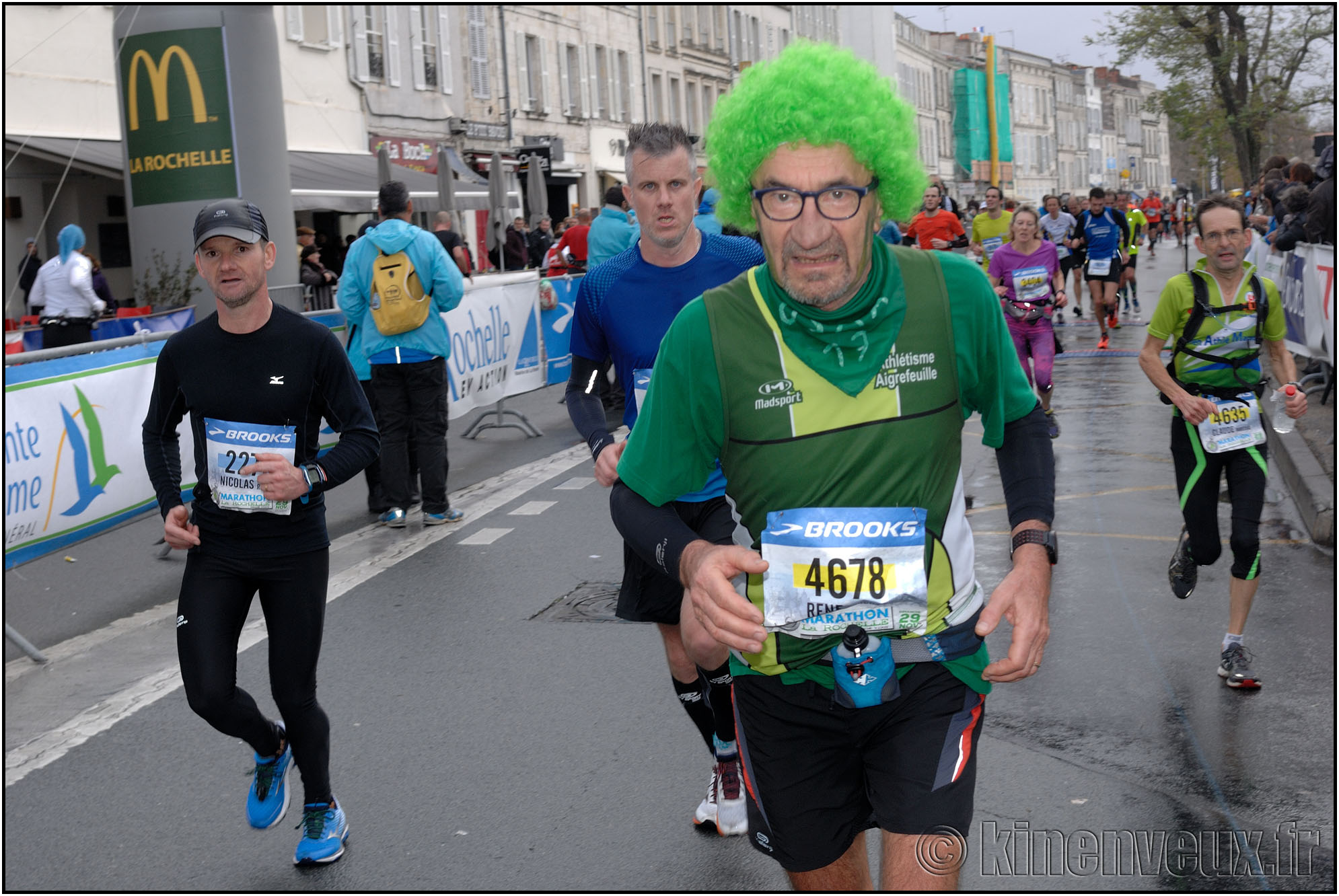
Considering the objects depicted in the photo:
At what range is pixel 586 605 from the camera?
7.26 m

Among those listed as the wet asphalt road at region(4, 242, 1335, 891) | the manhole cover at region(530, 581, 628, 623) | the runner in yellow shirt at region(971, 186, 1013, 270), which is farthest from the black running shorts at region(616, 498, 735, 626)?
the runner in yellow shirt at region(971, 186, 1013, 270)

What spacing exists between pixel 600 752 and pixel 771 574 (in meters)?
2.63

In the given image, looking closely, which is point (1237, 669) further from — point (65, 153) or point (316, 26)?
point (316, 26)

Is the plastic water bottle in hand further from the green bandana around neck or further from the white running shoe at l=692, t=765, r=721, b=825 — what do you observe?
the green bandana around neck

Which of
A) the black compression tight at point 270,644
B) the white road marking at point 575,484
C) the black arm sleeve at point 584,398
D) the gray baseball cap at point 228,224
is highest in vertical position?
the gray baseball cap at point 228,224

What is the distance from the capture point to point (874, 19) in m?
78.9

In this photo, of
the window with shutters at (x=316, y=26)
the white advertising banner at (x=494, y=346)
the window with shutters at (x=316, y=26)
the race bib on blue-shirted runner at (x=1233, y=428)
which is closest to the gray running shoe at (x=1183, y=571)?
the race bib on blue-shirted runner at (x=1233, y=428)

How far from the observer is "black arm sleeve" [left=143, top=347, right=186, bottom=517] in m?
4.39

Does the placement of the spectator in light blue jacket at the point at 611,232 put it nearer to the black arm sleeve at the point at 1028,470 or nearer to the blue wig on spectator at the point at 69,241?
the blue wig on spectator at the point at 69,241

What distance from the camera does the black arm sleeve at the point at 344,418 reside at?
4371 mm

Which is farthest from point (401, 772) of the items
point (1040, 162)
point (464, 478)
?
point (1040, 162)

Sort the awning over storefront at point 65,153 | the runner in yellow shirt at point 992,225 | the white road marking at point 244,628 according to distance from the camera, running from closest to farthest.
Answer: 1. the white road marking at point 244,628
2. the runner in yellow shirt at point 992,225
3. the awning over storefront at point 65,153

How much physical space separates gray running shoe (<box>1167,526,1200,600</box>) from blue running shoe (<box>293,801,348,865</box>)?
3799 millimetres

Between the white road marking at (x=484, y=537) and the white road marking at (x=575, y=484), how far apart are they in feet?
4.54
